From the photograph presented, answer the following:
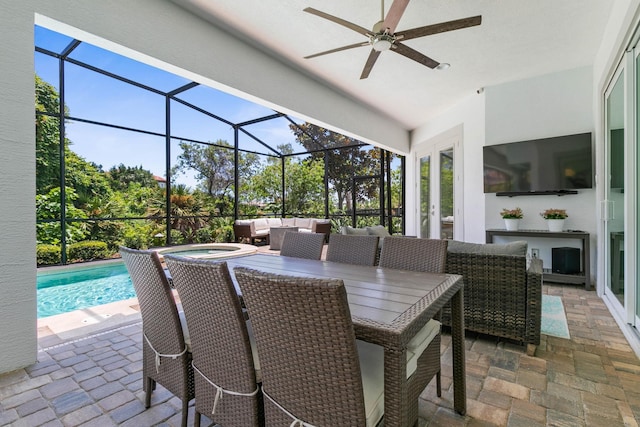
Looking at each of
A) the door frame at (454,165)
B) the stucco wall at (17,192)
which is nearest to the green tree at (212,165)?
the door frame at (454,165)

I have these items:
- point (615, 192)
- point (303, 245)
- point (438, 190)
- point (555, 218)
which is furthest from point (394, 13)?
point (438, 190)

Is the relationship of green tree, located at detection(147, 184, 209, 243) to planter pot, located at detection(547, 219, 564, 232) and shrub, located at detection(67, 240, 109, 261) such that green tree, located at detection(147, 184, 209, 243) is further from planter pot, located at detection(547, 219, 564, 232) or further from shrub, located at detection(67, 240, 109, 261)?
planter pot, located at detection(547, 219, 564, 232)

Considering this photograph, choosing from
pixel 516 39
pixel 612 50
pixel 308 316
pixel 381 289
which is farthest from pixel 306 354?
pixel 516 39

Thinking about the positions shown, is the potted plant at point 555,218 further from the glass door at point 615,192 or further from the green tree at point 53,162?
the green tree at point 53,162

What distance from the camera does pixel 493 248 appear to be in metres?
2.48

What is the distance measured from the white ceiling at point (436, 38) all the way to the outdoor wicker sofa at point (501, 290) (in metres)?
2.38

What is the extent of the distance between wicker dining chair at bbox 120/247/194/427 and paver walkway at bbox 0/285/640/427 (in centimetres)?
27

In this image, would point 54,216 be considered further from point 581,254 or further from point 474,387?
point 581,254

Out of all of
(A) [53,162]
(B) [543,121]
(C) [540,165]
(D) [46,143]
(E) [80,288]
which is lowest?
(E) [80,288]

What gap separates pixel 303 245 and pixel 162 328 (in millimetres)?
1364

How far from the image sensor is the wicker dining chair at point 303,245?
2586 mm

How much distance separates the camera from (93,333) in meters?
2.66

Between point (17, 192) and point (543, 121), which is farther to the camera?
point (543, 121)

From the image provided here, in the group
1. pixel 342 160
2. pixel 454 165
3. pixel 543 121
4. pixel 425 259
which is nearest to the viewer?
pixel 425 259
